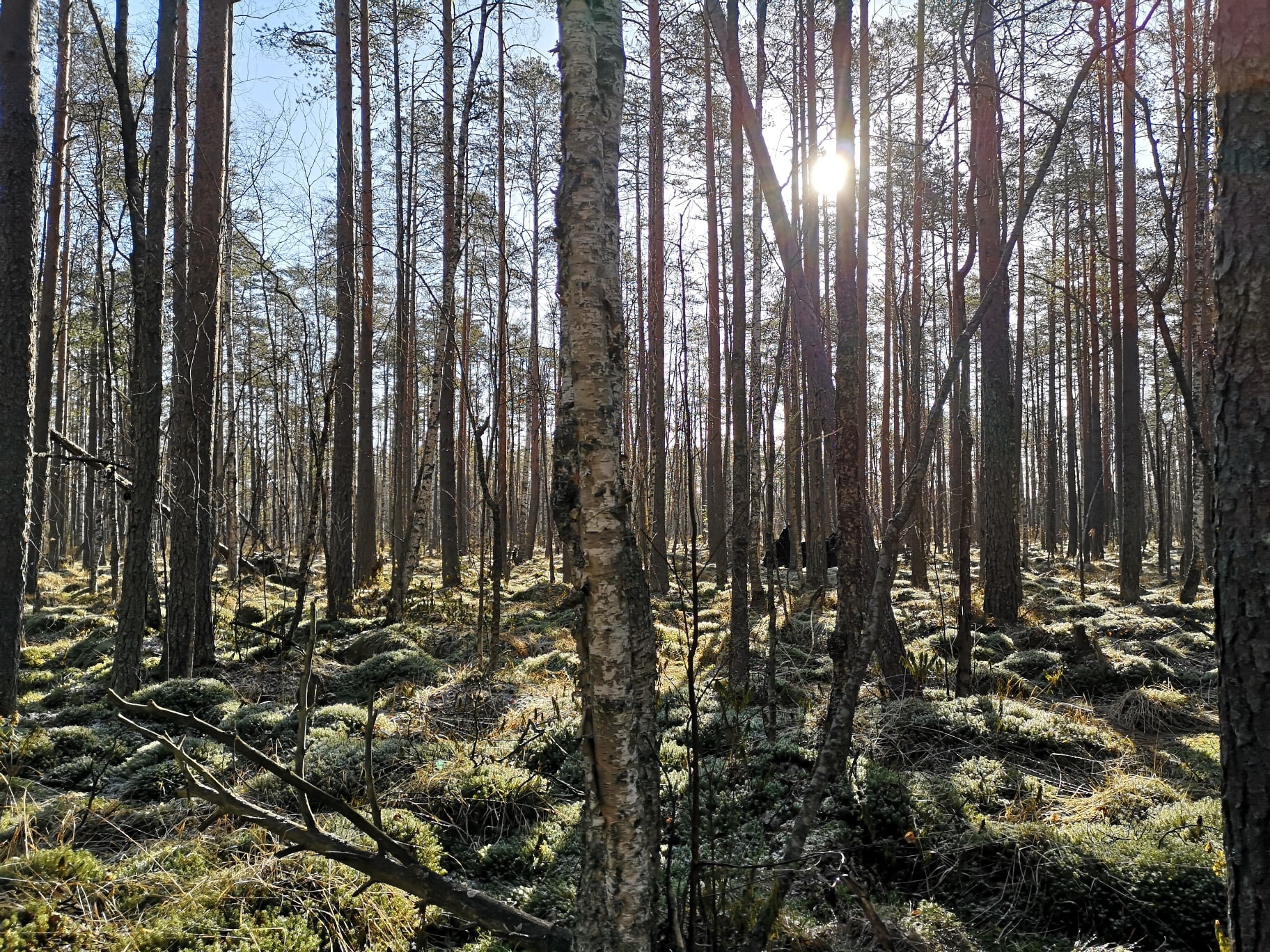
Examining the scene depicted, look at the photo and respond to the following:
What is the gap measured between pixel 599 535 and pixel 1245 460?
1.79 meters

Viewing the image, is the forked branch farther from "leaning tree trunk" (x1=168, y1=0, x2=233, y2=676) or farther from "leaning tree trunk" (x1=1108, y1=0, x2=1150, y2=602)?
"leaning tree trunk" (x1=1108, y1=0, x2=1150, y2=602)

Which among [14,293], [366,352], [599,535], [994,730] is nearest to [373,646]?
[14,293]

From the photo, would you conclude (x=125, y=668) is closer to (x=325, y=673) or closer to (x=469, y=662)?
(x=325, y=673)

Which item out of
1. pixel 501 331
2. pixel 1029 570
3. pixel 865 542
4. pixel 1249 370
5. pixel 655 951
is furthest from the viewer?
pixel 1029 570

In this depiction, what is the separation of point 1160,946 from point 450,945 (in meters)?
3.24

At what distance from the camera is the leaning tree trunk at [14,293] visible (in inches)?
200

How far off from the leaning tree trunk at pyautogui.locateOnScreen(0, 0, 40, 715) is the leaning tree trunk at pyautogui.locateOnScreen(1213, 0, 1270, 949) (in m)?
7.28

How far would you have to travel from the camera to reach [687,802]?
3.65 m

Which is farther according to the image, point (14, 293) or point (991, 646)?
point (991, 646)

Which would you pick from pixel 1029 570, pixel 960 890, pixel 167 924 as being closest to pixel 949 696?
pixel 960 890

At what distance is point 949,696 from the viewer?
580 centimetres

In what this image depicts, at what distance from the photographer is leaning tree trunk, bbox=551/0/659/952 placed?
1901mm

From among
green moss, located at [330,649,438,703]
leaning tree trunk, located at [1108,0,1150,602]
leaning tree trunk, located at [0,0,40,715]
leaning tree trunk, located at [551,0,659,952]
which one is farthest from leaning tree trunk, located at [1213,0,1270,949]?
leaning tree trunk, located at [1108,0,1150,602]

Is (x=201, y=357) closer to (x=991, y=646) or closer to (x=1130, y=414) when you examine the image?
(x=991, y=646)
